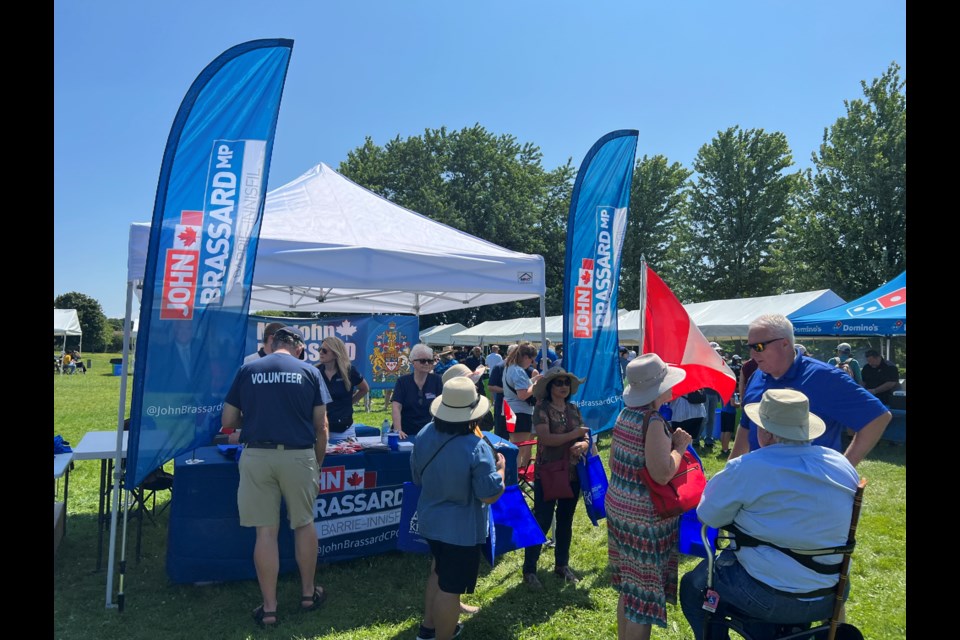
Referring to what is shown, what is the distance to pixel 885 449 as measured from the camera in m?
9.63

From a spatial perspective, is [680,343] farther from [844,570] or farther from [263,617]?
[263,617]

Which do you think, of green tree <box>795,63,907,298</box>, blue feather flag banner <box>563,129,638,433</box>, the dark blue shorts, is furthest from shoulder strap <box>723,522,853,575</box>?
green tree <box>795,63,907,298</box>

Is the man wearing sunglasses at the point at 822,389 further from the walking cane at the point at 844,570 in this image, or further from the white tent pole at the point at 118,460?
the white tent pole at the point at 118,460

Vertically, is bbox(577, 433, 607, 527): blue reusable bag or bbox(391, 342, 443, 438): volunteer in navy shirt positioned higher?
bbox(391, 342, 443, 438): volunteer in navy shirt

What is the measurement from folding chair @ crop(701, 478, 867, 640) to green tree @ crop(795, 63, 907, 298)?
26.1m

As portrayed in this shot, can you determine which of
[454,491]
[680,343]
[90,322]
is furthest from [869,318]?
[90,322]

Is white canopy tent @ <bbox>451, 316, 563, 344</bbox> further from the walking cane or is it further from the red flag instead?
the walking cane

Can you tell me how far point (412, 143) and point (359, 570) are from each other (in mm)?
36536

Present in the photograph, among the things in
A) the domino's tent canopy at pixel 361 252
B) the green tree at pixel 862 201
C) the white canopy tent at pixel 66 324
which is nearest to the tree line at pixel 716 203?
the green tree at pixel 862 201

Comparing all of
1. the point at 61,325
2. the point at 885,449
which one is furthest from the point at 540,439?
the point at 61,325

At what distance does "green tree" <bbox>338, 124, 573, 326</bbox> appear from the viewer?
36.7 meters

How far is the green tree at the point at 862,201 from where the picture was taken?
80.0 feet

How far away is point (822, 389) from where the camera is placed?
2906 mm

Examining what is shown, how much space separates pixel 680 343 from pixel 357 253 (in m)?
2.87
